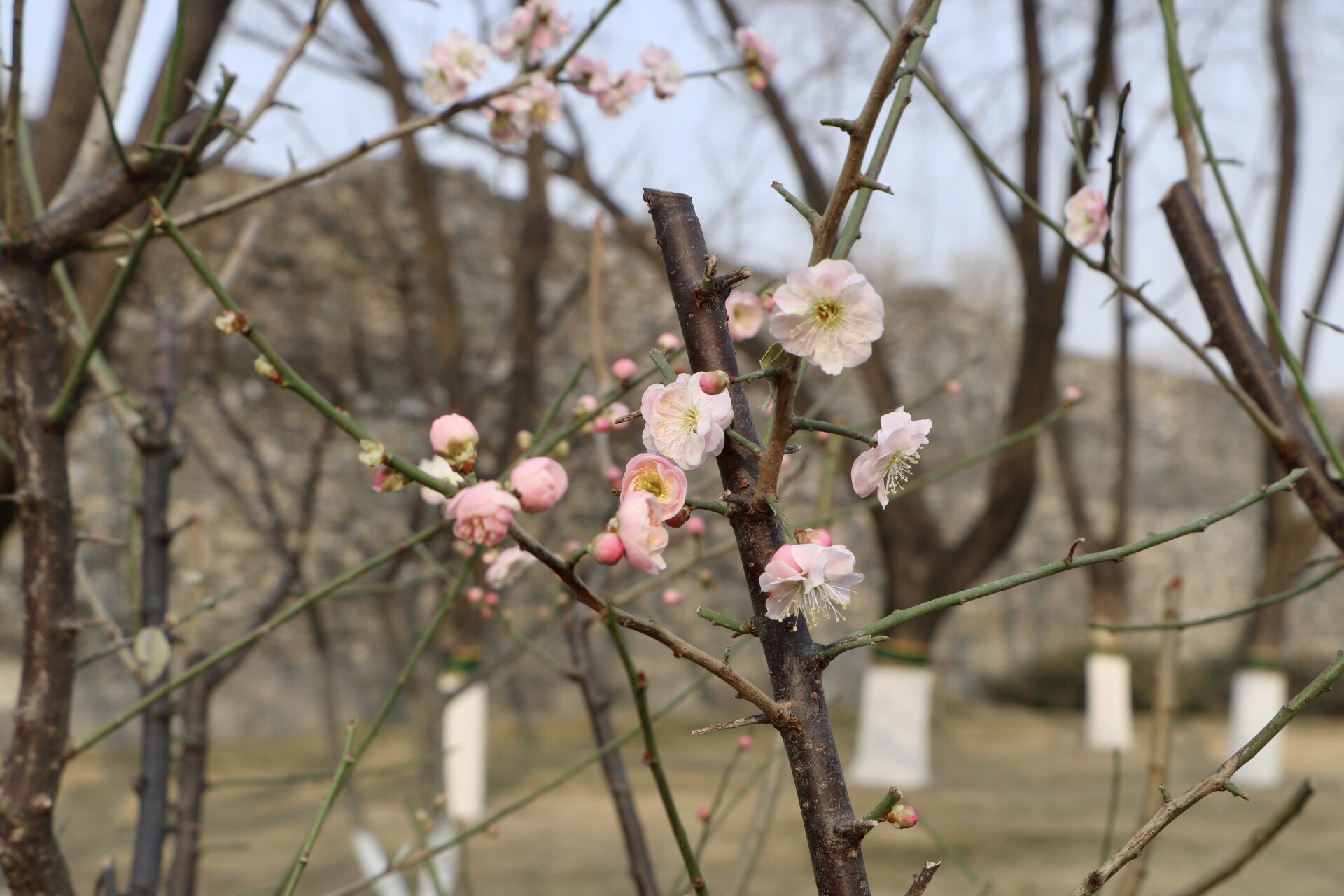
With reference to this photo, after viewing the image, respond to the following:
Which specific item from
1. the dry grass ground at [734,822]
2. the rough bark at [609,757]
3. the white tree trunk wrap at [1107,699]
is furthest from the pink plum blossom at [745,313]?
the white tree trunk wrap at [1107,699]

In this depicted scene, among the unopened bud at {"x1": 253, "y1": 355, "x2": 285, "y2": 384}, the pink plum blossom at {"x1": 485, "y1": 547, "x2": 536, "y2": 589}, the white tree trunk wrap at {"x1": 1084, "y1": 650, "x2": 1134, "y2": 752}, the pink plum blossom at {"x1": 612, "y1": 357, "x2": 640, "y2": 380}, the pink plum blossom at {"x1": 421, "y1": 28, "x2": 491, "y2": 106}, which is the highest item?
the white tree trunk wrap at {"x1": 1084, "y1": 650, "x2": 1134, "y2": 752}

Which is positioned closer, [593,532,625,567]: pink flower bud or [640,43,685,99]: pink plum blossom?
[593,532,625,567]: pink flower bud

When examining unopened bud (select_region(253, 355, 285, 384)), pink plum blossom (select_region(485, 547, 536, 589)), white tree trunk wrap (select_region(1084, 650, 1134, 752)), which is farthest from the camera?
white tree trunk wrap (select_region(1084, 650, 1134, 752))

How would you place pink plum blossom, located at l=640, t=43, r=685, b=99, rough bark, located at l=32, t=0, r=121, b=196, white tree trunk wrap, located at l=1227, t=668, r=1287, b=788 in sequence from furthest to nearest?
white tree trunk wrap, located at l=1227, t=668, r=1287, b=788 → rough bark, located at l=32, t=0, r=121, b=196 → pink plum blossom, located at l=640, t=43, r=685, b=99

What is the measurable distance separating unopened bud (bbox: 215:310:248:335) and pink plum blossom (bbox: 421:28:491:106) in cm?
82

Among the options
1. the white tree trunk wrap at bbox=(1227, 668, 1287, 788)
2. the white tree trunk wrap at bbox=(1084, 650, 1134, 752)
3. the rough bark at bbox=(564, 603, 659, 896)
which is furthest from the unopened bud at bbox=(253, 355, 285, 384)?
the white tree trunk wrap at bbox=(1084, 650, 1134, 752)

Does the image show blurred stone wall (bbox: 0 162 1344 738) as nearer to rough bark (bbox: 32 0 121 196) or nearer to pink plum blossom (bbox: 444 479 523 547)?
rough bark (bbox: 32 0 121 196)

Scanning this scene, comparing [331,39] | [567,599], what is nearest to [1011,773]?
[331,39]

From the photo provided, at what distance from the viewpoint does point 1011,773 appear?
6301mm

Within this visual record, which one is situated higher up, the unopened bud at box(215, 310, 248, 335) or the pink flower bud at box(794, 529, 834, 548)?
the unopened bud at box(215, 310, 248, 335)

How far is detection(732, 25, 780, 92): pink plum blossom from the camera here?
1.31m

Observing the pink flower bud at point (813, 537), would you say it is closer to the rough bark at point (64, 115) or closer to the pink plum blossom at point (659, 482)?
the pink plum blossom at point (659, 482)

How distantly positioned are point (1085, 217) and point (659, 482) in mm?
734

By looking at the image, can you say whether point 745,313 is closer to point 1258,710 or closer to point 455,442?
point 455,442
